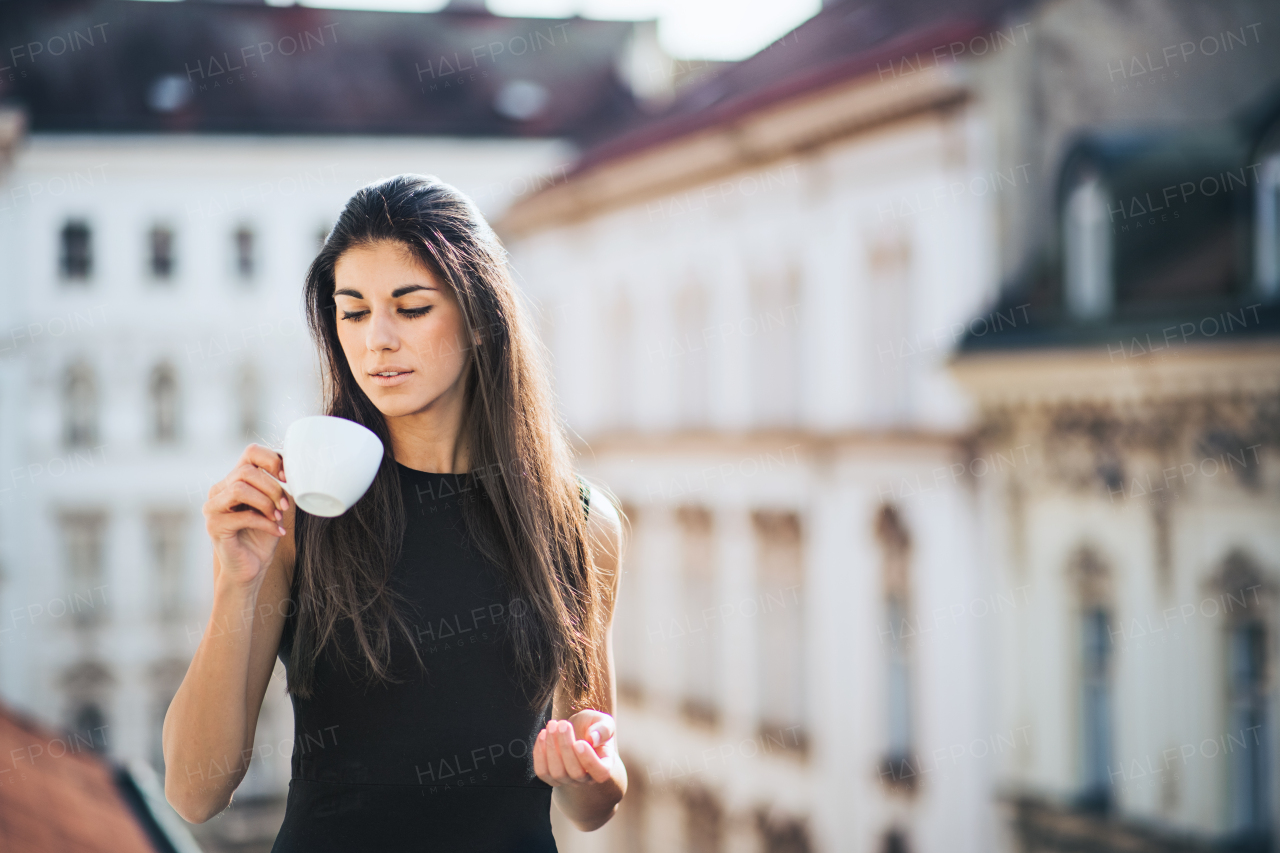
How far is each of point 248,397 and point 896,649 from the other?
19.9 m

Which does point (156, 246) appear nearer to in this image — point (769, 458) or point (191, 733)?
point (769, 458)

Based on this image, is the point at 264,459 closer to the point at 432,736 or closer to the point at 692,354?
the point at 432,736

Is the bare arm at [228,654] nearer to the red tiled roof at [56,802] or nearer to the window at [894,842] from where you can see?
the red tiled roof at [56,802]

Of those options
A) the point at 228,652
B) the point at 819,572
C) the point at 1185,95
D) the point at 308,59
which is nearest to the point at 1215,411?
the point at 1185,95

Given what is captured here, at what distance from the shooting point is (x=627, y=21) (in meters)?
34.0

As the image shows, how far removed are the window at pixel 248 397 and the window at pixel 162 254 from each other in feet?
8.20

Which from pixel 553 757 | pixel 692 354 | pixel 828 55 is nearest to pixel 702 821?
pixel 692 354

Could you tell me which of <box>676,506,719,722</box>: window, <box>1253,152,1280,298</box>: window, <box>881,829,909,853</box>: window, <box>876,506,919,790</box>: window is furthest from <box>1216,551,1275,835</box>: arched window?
<box>676,506,719,722</box>: window

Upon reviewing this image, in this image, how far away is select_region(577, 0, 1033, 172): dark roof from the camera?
14.1m

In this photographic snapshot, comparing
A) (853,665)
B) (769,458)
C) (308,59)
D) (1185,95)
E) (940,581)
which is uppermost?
(308,59)

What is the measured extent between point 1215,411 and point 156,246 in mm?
24533

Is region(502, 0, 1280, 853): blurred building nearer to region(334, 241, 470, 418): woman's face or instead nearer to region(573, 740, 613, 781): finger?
region(334, 241, 470, 418): woman's face

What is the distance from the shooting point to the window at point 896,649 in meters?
15.7

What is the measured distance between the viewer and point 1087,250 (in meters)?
13.5
